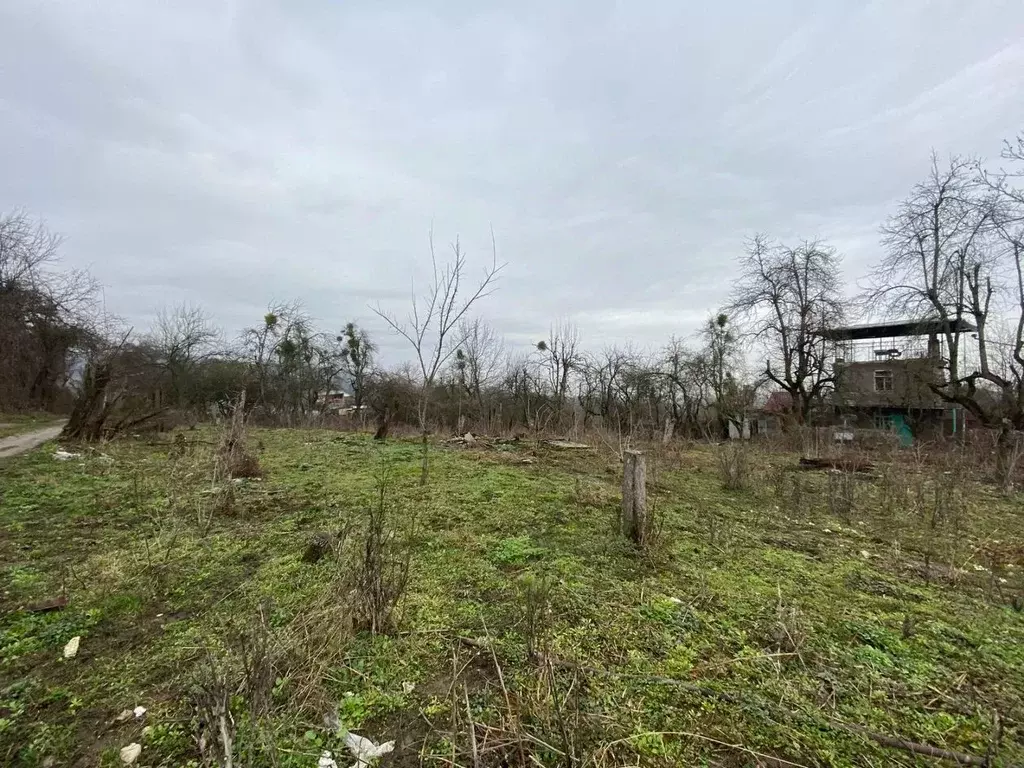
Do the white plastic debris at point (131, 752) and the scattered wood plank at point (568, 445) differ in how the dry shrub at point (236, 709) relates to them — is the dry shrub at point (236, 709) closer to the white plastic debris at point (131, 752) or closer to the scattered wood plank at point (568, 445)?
the white plastic debris at point (131, 752)

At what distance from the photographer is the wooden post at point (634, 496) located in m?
4.04

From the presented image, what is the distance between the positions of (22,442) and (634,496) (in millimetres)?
13859

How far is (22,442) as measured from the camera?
1030cm

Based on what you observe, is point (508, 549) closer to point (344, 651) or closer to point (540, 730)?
point (344, 651)

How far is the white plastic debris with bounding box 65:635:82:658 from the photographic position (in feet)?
7.41

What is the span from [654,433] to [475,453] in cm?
471

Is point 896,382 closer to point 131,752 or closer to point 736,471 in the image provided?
point 736,471

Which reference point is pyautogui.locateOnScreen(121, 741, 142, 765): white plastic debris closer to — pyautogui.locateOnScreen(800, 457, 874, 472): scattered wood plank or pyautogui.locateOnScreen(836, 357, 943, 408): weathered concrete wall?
pyautogui.locateOnScreen(800, 457, 874, 472): scattered wood plank

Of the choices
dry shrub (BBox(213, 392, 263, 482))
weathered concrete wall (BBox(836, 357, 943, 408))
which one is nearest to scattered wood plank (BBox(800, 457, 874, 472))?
weathered concrete wall (BBox(836, 357, 943, 408))

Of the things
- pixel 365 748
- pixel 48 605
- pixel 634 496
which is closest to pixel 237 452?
pixel 48 605

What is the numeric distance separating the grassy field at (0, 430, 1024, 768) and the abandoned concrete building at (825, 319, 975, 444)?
1523 cm

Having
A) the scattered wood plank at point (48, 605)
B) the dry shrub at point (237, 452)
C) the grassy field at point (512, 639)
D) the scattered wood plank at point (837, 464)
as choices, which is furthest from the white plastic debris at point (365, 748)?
the scattered wood plank at point (837, 464)

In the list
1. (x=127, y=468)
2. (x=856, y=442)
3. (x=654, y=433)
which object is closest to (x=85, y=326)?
(x=127, y=468)

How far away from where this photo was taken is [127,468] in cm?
746
